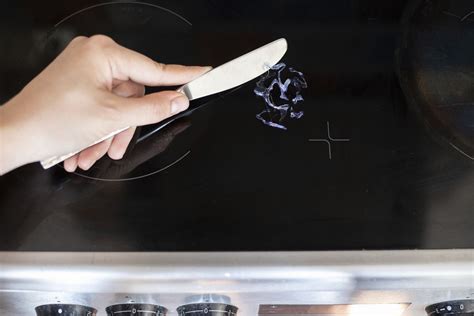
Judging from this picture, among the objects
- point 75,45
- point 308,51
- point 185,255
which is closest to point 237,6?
point 308,51

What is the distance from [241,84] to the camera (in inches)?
29.0

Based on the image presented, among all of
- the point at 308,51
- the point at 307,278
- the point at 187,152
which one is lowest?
the point at 307,278

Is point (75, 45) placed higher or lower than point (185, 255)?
higher

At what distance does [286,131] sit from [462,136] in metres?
0.19

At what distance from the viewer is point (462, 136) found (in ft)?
2.40

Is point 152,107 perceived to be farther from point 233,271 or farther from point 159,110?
point 233,271

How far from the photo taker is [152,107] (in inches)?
26.3

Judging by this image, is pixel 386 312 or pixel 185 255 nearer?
pixel 185 255

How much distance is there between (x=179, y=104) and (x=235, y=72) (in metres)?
0.08

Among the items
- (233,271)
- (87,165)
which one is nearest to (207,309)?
(233,271)

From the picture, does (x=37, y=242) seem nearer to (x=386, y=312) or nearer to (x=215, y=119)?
(x=215, y=119)

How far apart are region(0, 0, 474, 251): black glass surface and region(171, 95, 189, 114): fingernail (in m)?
0.03

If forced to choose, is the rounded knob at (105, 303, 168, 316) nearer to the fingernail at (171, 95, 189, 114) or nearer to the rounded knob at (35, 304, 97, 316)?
the rounded knob at (35, 304, 97, 316)

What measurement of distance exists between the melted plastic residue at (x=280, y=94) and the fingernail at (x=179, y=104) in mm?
80
